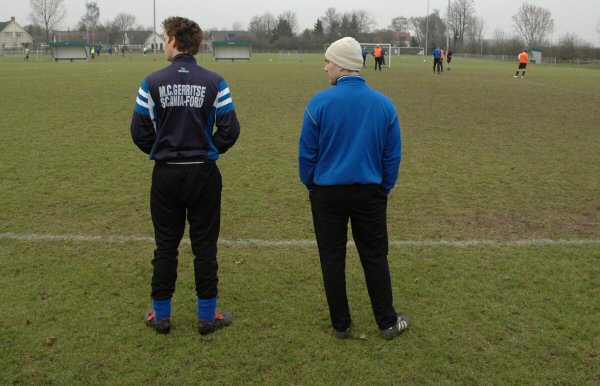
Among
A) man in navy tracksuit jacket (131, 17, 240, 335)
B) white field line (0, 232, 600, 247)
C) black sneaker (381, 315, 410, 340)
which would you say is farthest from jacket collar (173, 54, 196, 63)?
white field line (0, 232, 600, 247)

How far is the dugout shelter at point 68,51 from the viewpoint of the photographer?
54.9 meters

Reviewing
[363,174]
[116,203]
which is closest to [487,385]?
[363,174]

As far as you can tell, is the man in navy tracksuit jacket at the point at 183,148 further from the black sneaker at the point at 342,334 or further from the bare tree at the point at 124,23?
the bare tree at the point at 124,23

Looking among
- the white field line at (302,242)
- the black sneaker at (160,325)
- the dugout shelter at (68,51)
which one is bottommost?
the black sneaker at (160,325)

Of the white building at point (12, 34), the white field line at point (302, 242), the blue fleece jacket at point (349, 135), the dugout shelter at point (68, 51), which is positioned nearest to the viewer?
the blue fleece jacket at point (349, 135)

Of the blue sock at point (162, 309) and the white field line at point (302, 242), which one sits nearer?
the blue sock at point (162, 309)

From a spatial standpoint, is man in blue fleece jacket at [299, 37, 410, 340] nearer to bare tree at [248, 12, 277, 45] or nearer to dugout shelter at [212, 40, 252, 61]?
dugout shelter at [212, 40, 252, 61]

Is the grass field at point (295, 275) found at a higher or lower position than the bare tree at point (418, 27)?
lower

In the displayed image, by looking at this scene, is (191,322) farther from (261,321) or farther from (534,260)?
(534,260)

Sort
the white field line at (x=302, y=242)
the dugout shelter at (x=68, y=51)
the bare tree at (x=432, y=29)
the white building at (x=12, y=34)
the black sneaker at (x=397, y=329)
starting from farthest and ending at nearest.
→ the bare tree at (x=432, y=29), the white building at (x=12, y=34), the dugout shelter at (x=68, y=51), the white field line at (x=302, y=242), the black sneaker at (x=397, y=329)

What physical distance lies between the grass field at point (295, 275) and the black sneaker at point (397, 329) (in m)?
0.06

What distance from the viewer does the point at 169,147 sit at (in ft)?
12.2

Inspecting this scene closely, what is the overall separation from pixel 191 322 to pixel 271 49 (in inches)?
4019

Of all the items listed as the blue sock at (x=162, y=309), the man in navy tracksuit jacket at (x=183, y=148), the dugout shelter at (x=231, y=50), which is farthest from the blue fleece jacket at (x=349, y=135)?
the dugout shelter at (x=231, y=50)
